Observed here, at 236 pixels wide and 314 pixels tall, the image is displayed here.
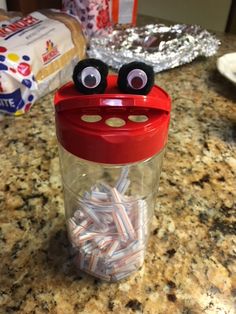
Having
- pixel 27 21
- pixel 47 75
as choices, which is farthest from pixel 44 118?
pixel 27 21

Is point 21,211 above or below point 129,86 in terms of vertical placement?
below

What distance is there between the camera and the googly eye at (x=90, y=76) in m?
0.30

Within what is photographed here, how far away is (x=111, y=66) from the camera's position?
2.72 feet

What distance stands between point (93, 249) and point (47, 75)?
0.42 metres

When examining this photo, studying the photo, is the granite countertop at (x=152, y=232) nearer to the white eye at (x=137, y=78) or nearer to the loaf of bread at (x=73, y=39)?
the loaf of bread at (x=73, y=39)

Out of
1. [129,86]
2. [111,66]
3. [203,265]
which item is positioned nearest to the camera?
[129,86]

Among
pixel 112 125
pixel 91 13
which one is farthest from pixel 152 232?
pixel 91 13

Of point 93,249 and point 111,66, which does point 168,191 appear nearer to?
point 93,249

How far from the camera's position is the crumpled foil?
0.84 metres

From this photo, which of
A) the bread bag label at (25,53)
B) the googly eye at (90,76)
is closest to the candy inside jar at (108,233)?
the googly eye at (90,76)

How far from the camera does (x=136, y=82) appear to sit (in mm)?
305

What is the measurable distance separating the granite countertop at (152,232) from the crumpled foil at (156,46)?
228mm

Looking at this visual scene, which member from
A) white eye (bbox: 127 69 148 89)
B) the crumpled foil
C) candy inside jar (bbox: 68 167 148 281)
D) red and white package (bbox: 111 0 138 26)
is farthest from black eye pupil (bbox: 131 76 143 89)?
red and white package (bbox: 111 0 138 26)

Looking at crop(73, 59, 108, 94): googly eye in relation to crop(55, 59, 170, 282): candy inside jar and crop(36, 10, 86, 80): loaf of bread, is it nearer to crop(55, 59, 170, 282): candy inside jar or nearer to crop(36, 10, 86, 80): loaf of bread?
crop(55, 59, 170, 282): candy inside jar
